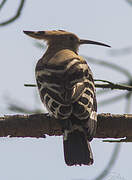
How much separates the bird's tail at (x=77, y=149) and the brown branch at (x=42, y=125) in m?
0.33

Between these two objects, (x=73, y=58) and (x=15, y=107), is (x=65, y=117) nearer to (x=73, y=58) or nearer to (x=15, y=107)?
(x=15, y=107)

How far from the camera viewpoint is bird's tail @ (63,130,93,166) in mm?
3592

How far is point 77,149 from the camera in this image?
12.0 ft

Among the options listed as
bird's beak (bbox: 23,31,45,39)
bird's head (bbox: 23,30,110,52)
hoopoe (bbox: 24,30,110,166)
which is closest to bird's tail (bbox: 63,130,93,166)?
hoopoe (bbox: 24,30,110,166)

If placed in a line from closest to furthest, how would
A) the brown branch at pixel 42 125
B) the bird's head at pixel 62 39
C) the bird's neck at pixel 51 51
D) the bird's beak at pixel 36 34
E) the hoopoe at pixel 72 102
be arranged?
the brown branch at pixel 42 125 → the hoopoe at pixel 72 102 → the bird's neck at pixel 51 51 → the bird's beak at pixel 36 34 → the bird's head at pixel 62 39

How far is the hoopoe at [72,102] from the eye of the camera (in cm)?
352

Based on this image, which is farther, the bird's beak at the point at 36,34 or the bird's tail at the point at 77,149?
the bird's beak at the point at 36,34

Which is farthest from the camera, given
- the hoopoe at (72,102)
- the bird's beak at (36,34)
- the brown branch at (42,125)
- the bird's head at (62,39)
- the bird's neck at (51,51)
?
the bird's head at (62,39)

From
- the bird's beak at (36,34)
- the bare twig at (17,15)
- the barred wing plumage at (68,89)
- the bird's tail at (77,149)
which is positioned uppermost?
the bare twig at (17,15)

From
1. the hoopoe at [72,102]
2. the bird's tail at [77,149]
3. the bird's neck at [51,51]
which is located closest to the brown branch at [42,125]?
the hoopoe at [72,102]

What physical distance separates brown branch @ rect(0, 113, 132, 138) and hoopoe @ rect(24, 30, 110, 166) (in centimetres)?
10

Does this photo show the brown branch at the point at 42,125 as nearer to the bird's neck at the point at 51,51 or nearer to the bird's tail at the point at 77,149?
the bird's tail at the point at 77,149

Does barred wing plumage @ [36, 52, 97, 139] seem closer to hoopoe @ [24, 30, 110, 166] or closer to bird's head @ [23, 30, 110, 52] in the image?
hoopoe @ [24, 30, 110, 166]

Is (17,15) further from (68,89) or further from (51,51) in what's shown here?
(51,51)
